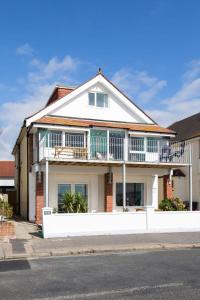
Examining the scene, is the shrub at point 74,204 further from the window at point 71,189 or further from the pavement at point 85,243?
the window at point 71,189

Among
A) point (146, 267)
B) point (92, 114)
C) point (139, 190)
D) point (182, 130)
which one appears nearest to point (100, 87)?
point (92, 114)

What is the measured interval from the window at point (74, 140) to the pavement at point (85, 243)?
6.29 m

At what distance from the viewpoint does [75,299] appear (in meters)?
7.20

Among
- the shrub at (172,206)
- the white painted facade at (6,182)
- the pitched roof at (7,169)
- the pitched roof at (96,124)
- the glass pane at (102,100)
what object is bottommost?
the shrub at (172,206)

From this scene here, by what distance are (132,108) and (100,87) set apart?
7.86 ft

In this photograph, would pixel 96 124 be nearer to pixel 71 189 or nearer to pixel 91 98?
pixel 91 98

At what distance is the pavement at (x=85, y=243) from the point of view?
12.8 meters

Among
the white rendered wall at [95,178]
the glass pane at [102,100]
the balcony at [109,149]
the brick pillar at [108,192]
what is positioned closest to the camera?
the balcony at [109,149]

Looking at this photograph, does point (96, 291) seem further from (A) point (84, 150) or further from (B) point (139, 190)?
(B) point (139, 190)

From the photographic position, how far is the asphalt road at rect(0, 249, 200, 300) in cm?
753

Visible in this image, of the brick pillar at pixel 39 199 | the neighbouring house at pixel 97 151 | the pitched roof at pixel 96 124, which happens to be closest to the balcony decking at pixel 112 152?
the neighbouring house at pixel 97 151

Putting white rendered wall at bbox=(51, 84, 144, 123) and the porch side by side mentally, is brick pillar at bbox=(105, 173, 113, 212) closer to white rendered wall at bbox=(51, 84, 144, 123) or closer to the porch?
the porch

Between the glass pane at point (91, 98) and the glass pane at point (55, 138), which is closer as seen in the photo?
the glass pane at point (55, 138)

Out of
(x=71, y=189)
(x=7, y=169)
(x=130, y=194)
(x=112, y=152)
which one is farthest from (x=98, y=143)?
(x=7, y=169)
